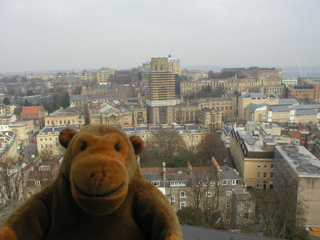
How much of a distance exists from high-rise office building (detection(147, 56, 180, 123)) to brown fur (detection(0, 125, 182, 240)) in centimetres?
3450

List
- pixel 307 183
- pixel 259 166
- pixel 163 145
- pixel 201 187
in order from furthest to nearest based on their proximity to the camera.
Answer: pixel 163 145, pixel 259 166, pixel 201 187, pixel 307 183

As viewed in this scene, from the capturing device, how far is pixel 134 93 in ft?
201

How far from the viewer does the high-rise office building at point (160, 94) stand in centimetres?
3722

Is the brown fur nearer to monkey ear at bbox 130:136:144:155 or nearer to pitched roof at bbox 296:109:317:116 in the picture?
monkey ear at bbox 130:136:144:155

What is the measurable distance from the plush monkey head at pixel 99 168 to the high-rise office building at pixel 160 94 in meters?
34.6

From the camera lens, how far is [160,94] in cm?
3744

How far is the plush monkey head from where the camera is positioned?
219 cm

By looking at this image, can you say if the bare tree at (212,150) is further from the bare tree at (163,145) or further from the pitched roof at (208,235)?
the pitched roof at (208,235)

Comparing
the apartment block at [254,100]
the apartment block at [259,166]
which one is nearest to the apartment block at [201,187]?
the apartment block at [259,166]

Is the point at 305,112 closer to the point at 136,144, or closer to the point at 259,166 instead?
the point at 259,166

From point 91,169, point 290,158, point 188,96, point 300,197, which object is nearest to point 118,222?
point 91,169

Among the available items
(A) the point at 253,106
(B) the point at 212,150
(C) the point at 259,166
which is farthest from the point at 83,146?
(A) the point at 253,106

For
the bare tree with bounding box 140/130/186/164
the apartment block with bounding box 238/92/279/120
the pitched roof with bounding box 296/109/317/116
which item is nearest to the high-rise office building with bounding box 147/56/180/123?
the apartment block with bounding box 238/92/279/120

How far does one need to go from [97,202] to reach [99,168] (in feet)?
0.82
